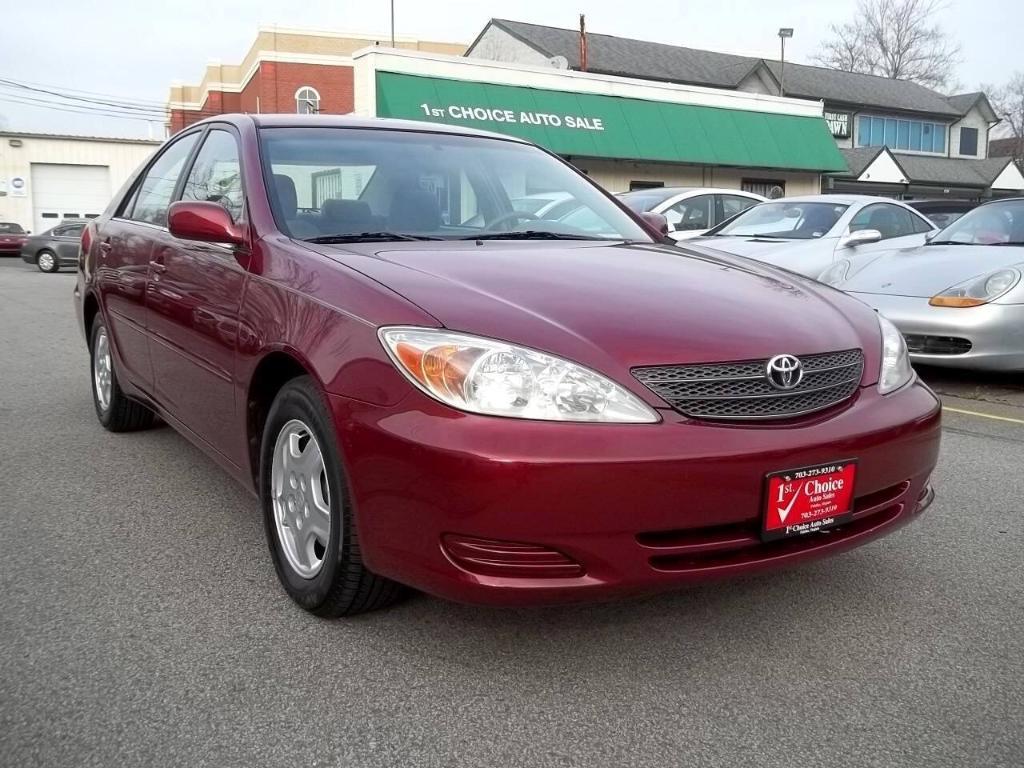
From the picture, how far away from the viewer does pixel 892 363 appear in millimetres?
2855

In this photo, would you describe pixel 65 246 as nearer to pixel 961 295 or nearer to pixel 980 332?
pixel 961 295

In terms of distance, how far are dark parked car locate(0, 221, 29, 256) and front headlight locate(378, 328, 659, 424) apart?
31.7 m

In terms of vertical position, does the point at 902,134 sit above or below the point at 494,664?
above

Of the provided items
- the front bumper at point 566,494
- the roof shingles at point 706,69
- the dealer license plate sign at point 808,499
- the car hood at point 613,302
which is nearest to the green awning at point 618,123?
the roof shingles at point 706,69

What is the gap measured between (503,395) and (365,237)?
116cm

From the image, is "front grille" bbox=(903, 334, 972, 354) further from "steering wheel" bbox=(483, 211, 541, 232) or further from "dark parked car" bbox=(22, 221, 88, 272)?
"dark parked car" bbox=(22, 221, 88, 272)

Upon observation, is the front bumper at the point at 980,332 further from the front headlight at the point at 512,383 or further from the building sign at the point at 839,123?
the building sign at the point at 839,123

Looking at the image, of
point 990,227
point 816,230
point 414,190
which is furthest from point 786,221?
point 414,190

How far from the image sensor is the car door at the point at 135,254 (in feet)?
13.3

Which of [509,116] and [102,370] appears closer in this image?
[102,370]

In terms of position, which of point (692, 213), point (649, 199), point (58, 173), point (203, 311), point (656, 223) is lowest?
point (203, 311)

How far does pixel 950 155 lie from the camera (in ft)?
147

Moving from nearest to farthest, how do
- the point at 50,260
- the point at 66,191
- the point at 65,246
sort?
1. the point at 65,246
2. the point at 50,260
3. the point at 66,191

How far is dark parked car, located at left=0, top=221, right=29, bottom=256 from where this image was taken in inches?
1187
